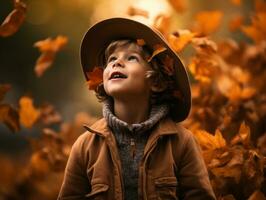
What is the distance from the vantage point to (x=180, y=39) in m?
2.68

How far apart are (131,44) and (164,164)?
579 millimetres

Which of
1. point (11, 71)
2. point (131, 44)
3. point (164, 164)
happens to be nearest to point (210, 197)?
point (164, 164)

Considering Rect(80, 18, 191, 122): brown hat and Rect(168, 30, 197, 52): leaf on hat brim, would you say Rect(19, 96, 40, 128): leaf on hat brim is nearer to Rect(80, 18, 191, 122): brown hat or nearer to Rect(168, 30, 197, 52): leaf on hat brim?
Rect(80, 18, 191, 122): brown hat

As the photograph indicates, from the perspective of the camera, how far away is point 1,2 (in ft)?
17.3

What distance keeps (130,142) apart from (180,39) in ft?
2.43

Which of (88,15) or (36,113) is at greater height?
(88,15)

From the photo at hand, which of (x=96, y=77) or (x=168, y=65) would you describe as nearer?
(x=168, y=65)

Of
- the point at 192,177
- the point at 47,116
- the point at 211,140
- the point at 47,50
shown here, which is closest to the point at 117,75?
the point at 192,177

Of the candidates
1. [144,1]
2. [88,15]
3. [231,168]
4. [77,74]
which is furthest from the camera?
[77,74]

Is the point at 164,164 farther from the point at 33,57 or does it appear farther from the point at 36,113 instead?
the point at 33,57

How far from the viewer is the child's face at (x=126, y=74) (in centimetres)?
224

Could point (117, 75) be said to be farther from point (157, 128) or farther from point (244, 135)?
point (244, 135)

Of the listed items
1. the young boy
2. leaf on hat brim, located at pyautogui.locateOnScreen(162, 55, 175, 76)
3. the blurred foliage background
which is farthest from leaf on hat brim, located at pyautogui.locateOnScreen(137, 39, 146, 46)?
the blurred foliage background

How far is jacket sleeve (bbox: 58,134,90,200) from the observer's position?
2.24 metres
